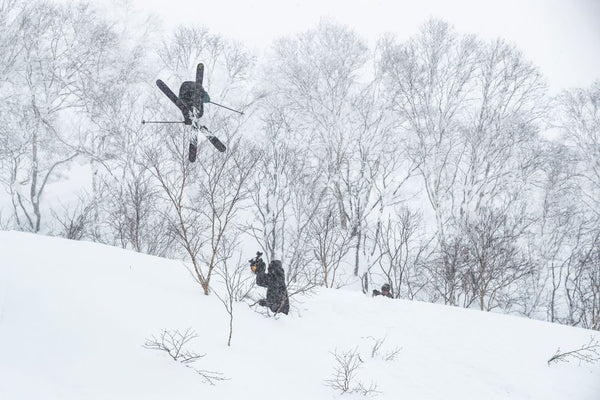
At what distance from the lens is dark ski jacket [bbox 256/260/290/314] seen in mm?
5809

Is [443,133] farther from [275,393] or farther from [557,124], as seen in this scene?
[275,393]

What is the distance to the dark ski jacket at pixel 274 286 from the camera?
229 inches

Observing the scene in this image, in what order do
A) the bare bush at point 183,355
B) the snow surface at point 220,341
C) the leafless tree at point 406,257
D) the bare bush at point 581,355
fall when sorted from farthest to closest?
1. the leafless tree at point 406,257
2. the bare bush at point 581,355
3. the bare bush at point 183,355
4. the snow surface at point 220,341

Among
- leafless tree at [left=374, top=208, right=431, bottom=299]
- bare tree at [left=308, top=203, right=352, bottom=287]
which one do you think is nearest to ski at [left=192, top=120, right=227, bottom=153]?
bare tree at [left=308, top=203, right=352, bottom=287]

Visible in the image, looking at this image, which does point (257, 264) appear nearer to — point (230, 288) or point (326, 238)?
point (230, 288)

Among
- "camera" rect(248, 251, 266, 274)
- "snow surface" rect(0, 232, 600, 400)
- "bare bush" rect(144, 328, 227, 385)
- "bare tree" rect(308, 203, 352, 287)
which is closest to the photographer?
"snow surface" rect(0, 232, 600, 400)

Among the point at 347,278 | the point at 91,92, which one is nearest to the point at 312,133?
the point at 347,278

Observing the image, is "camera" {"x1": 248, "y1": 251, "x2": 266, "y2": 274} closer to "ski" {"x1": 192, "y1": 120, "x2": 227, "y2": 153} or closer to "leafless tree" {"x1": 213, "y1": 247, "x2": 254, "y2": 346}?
"leafless tree" {"x1": 213, "y1": 247, "x2": 254, "y2": 346}

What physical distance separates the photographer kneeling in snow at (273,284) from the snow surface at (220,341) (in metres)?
0.27

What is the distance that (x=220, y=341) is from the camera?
15.1ft

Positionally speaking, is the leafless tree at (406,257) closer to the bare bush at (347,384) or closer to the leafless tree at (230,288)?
the leafless tree at (230,288)

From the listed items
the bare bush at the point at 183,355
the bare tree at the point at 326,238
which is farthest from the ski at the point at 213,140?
the bare tree at the point at 326,238

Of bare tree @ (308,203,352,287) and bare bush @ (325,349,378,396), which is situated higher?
bare tree @ (308,203,352,287)

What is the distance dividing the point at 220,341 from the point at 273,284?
1.48 metres
